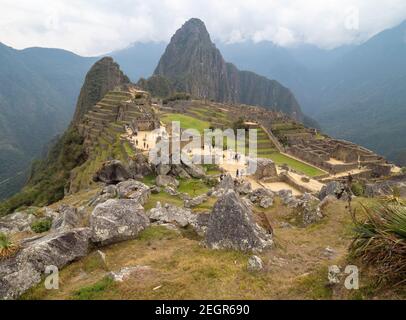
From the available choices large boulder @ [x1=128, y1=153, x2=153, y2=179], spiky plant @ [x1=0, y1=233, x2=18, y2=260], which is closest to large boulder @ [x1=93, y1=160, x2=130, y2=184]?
large boulder @ [x1=128, y1=153, x2=153, y2=179]

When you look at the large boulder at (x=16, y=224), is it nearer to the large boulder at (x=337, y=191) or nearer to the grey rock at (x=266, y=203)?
the grey rock at (x=266, y=203)

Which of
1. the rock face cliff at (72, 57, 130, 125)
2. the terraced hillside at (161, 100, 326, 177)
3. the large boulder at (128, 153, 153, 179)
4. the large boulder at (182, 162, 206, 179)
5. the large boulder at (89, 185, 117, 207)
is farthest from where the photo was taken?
the rock face cliff at (72, 57, 130, 125)

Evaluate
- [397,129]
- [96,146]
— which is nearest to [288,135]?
[96,146]

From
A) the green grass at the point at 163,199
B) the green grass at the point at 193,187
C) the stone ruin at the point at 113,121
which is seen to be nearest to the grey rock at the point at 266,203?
the green grass at the point at 163,199

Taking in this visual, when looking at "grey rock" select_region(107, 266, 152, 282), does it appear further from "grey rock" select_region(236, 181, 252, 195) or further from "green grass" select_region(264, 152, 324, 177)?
"green grass" select_region(264, 152, 324, 177)

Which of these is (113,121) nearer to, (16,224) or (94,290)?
(16,224)

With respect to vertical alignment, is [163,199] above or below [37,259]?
above

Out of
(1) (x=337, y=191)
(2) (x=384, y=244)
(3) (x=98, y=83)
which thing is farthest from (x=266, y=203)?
(3) (x=98, y=83)
